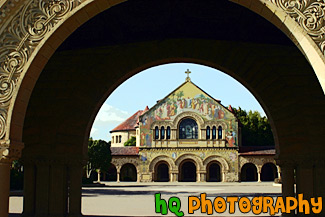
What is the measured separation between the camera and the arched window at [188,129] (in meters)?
55.2

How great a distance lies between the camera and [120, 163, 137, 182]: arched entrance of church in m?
57.2

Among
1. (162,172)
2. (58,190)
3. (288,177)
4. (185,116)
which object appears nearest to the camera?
(58,190)

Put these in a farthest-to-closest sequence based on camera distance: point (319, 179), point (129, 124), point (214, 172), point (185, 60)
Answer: point (129, 124) < point (214, 172) < point (185, 60) < point (319, 179)

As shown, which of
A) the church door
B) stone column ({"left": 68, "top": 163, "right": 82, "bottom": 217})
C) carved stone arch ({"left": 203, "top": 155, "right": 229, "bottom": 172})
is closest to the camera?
stone column ({"left": 68, "top": 163, "right": 82, "bottom": 217})

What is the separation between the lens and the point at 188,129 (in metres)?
55.4

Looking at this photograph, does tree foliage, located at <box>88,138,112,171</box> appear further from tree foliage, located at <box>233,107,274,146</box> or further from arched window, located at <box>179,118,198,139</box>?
tree foliage, located at <box>233,107,274,146</box>

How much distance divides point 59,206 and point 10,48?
5.42 meters

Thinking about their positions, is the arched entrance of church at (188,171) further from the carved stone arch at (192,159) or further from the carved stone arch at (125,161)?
the carved stone arch at (125,161)

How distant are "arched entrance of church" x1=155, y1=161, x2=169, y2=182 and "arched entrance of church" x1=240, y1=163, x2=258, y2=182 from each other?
9.53 m

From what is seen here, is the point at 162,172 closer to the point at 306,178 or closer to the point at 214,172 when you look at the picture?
the point at 214,172

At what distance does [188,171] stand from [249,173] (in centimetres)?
806

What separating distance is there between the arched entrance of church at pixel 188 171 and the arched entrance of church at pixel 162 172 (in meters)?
2.03

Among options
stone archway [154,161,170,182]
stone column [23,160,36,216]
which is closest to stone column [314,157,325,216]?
stone column [23,160,36,216]

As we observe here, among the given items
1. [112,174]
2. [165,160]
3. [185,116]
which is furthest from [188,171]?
[112,174]
